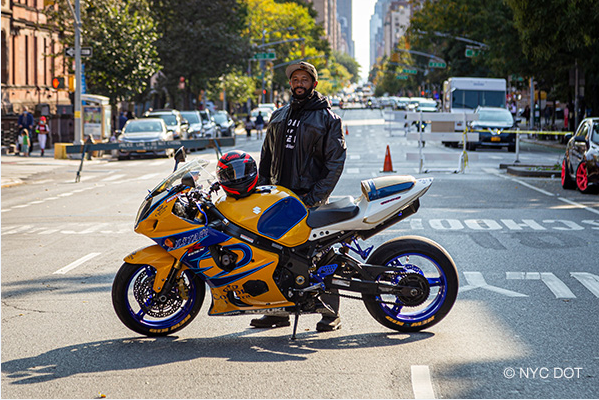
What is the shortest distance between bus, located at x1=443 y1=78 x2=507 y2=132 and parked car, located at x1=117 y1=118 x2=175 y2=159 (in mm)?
14776

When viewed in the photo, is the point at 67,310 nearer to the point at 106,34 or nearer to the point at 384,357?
the point at 384,357

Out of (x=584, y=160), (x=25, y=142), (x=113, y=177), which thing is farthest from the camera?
(x=25, y=142)

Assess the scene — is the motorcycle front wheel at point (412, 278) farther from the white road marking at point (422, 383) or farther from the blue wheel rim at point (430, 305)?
the white road marking at point (422, 383)

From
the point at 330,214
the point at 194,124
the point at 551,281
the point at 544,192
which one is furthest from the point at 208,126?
the point at 330,214

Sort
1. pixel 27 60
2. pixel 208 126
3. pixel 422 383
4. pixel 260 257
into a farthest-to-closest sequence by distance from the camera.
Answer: pixel 27 60 < pixel 208 126 < pixel 260 257 < pixel 422 383

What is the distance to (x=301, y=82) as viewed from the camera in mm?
6961

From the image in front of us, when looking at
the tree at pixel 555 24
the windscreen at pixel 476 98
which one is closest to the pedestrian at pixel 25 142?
the tree at pixel 555 24

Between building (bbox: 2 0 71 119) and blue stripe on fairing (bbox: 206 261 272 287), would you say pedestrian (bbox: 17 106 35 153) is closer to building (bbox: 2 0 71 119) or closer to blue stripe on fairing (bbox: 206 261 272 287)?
building (bbox: 2 0 71 119)

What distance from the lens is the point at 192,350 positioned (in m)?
6.35

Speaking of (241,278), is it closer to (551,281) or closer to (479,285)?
(479,285)

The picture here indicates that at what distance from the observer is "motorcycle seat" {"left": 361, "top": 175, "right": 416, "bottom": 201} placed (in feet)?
21.7

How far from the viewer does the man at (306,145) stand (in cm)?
702

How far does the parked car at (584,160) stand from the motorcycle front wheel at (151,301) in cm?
1336

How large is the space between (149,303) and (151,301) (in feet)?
0.07
